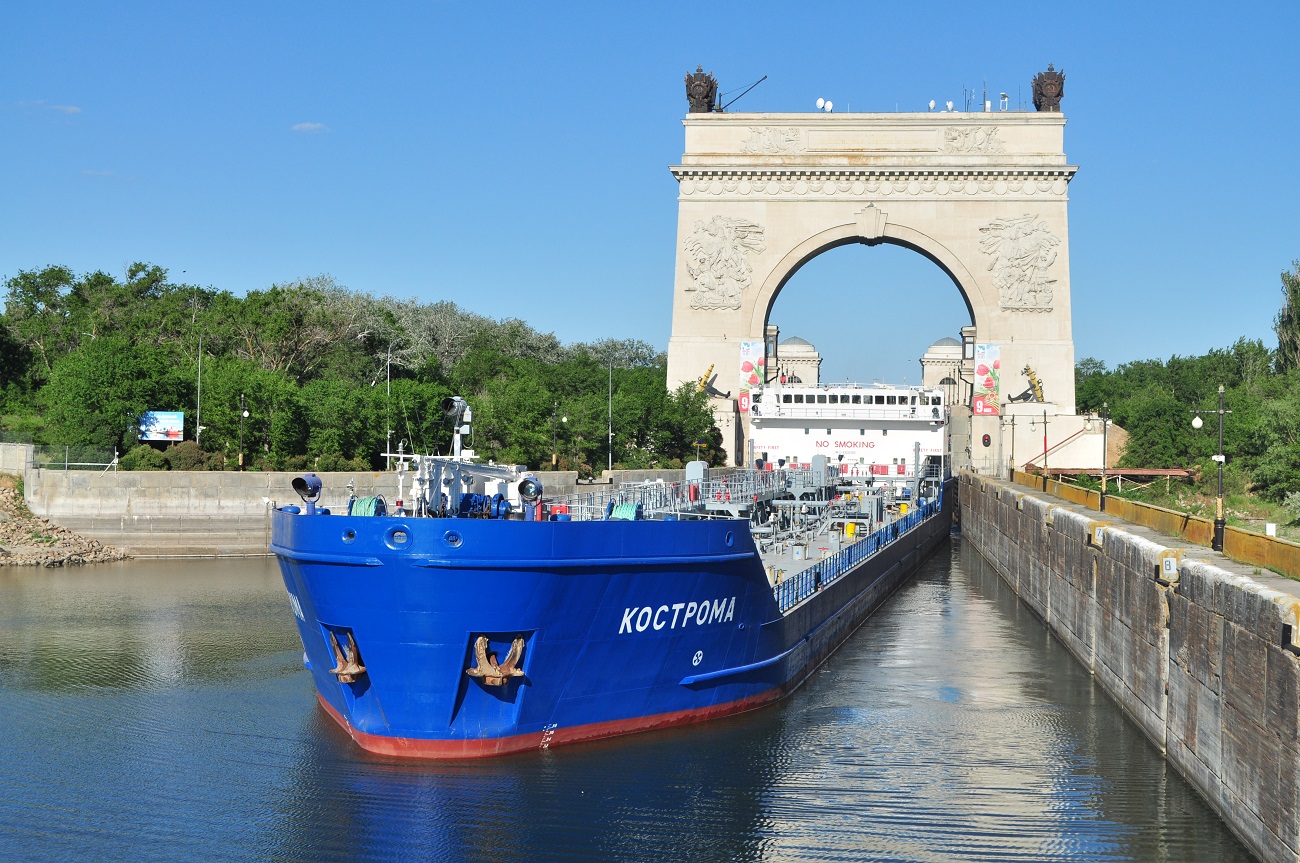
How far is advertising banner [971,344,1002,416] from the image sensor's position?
59.9 m

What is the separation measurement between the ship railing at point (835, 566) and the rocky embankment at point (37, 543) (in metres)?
22.0

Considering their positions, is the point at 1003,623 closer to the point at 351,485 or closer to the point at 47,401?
the point at 351,485

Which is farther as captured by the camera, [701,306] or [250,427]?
[701,306]

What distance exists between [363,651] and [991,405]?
49.4 meters

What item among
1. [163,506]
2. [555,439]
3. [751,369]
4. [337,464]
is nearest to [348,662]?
[163,506]

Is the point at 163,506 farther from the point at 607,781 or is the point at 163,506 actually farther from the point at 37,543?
the point at 607,781

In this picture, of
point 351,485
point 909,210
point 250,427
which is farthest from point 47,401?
point 909,210

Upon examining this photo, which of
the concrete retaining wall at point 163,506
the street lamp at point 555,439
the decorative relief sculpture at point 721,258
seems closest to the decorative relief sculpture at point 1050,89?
the decorative relief sculpture at point 721,258

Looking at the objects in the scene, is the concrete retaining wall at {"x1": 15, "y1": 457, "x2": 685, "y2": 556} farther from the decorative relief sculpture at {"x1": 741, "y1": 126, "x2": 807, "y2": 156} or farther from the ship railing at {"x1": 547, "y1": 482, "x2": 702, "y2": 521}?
the decorative relief sculpture at {"x1": 741, "y1": 126, "x2": 807, "y2": 156}

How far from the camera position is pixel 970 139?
60.0 meters

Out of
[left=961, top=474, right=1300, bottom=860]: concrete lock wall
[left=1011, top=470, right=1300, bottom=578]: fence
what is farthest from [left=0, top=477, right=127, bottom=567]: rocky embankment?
[left=1011, top=470, right=1300, bottom=578]: fence

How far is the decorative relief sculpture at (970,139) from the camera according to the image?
197 feet

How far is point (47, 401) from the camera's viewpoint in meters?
51.4

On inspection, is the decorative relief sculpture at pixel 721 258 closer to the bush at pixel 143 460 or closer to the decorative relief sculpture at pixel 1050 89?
the decorative relief sculpture at pixel 1050 89
